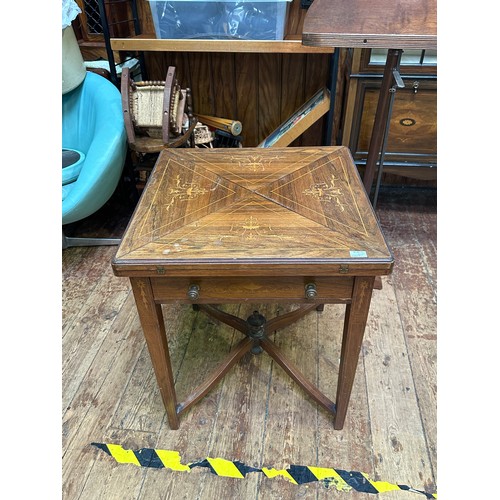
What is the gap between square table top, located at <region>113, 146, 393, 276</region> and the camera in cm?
88

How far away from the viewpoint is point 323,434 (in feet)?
4.10

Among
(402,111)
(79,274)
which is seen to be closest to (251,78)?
(402,111)

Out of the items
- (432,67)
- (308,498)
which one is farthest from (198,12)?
(308,498)

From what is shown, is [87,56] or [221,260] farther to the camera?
[87,56]

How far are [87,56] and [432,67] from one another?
2064 millimetres

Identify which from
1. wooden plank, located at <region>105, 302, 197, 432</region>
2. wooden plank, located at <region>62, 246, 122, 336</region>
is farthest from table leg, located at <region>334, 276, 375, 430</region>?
wooden plank, located at <region>62, 246, 122, 336</region>

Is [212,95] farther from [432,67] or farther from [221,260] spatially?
[221,260]

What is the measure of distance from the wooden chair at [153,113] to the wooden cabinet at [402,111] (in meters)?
0.83

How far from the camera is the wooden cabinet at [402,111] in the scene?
1.78m

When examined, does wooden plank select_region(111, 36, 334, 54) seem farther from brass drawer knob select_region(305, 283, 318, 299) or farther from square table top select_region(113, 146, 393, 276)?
brass drawer knob select_region(305, 283, 318, 299)

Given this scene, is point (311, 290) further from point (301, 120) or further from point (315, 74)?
point (315, 74)

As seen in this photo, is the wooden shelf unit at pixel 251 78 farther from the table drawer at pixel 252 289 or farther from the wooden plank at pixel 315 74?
the table drawer at pixel 252 289

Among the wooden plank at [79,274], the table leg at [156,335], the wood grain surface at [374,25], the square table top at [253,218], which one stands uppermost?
the wood grain surface at [374,25]

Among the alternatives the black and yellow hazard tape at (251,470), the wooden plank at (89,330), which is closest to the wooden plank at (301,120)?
the wooden plank at (89,330)
